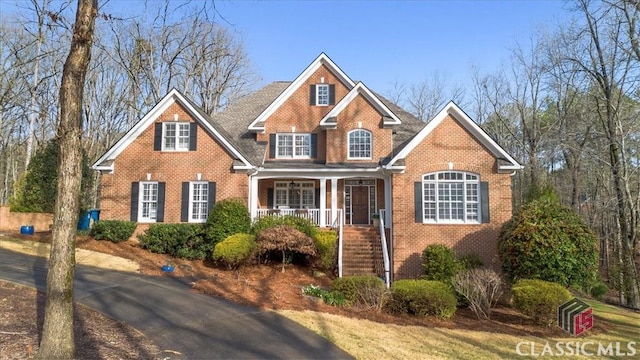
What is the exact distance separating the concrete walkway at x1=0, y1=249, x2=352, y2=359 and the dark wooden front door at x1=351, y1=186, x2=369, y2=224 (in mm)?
9404

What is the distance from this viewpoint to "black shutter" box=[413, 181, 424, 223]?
49.4ft

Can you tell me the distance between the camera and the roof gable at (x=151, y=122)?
16.8m

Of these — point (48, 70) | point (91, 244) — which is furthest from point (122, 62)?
point (91, 244)

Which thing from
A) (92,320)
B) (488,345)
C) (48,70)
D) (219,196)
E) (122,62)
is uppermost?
(122,62)

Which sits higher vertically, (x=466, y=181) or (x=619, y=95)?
(x=619, y=95)

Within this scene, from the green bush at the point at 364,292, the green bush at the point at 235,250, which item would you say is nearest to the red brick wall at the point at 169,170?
the green bush at the point at 235,250

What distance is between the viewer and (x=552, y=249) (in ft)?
36.8

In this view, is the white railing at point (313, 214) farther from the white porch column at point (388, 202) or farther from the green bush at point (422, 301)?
the green bush at point (422, 301)

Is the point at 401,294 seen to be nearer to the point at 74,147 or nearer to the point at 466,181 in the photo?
the point at 466,181

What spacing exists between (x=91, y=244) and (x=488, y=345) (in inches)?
579

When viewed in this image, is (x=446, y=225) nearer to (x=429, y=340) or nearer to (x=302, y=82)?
(x=429, y=340)

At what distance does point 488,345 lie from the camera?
27.1 feet

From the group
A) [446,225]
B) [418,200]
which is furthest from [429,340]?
[418,200]

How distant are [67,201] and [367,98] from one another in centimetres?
1474
